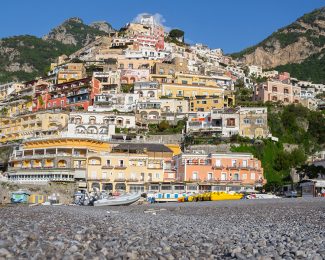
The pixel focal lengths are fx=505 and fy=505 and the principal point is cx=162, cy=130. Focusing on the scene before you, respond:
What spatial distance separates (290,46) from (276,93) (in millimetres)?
96794

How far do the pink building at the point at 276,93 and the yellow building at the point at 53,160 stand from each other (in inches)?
1248

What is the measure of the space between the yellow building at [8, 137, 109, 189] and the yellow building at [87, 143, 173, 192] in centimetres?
136

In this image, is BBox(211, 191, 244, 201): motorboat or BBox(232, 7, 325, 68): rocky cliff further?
BBox(232, 7, 325, 68): rocky cliff

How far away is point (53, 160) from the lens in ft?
200

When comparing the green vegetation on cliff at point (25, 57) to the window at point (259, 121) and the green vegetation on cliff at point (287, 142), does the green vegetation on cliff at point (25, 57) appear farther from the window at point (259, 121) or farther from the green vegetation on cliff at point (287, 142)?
the green vegetation on cliff at point (287, 142)

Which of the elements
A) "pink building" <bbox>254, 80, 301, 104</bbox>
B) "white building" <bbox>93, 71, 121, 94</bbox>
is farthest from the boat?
"pink building" <bbox>254, 80, 301, 104</bbox>

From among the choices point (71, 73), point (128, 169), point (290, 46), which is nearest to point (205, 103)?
point (128, 169)

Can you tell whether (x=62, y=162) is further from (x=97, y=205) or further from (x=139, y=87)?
(x=139, y=87)

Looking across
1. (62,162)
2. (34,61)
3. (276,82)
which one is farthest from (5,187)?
(34,61)

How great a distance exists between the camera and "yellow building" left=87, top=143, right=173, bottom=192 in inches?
2298

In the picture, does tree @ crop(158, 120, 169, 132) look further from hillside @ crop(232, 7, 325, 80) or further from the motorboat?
hillside @ crop(232, 7, 325, 80)

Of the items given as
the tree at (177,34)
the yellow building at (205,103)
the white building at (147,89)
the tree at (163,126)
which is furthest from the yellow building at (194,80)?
the tree at (177,34)

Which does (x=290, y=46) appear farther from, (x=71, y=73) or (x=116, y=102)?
(x=116, y=102)

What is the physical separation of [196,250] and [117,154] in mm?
49340
